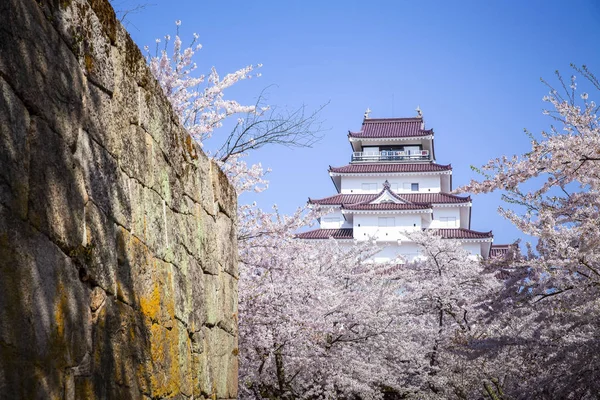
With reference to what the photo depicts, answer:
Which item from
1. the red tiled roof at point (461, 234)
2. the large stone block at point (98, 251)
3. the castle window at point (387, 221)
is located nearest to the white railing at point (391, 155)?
the castle window at point (387, 221)

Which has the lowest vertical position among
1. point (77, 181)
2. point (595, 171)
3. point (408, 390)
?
point (408, 390)

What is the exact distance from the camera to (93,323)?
109 inches

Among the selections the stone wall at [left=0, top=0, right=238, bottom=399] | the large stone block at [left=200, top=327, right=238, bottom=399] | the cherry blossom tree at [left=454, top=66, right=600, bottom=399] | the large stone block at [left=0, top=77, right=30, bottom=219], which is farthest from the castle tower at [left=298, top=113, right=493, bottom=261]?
the large stone block at [left=0, top=77, right=30, bottom=219]

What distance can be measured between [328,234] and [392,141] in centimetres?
860

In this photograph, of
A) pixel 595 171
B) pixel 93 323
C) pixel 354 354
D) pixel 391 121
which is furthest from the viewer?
pixel 391 121

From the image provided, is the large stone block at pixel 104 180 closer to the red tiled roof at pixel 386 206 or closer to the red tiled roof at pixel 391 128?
the red tiled roof at pixel 386 206

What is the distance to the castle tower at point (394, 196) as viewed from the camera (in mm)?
42312

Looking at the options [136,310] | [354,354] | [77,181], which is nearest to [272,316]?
[354,354]

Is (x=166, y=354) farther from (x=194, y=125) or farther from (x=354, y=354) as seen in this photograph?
(x=354, y=354)

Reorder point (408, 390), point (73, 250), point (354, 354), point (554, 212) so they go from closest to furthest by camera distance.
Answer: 1. point (73, 250)
2. point (554, 212)
3. point (354, 354)
4. point (408, 390)

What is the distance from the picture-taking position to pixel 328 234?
42.4 meters

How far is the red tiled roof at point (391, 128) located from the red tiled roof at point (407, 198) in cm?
415

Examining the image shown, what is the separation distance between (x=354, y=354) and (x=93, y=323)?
10.6 metres

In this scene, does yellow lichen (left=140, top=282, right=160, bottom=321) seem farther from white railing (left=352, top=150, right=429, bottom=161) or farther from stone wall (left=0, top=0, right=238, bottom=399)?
white railing (left=352, top=150, right=429, bottom=161)
